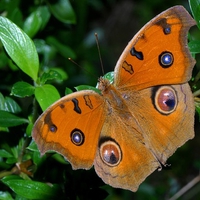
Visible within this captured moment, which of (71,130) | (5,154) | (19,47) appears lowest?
(5,154)

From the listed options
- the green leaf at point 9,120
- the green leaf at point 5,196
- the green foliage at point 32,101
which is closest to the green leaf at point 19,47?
the green foliage at point 32,101

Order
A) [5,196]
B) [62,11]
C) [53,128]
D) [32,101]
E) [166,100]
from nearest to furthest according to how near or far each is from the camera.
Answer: [53,128], [166,100], [5,196], [32,101], [62,11]

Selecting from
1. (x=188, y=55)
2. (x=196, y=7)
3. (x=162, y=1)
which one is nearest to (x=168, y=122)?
(x=188, y=55)

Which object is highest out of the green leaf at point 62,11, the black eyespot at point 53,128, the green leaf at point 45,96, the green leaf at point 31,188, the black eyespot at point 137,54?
the black eyespot at point 137,54

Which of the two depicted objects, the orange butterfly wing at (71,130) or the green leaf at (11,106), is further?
the green leaf at (11,106)

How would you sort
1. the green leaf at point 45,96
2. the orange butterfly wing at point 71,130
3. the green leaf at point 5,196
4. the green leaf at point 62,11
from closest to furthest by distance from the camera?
the orange butterfly wing at point 71,130 → the green leaf at point 45,96 → the green leaf at point 5,196 → the green leaf at point 62,11

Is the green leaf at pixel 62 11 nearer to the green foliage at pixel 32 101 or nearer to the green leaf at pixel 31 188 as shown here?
the green foliage at pixel 32 101

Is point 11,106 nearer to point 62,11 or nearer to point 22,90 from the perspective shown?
point 22,90

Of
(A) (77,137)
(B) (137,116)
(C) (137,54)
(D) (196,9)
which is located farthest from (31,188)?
(D) (196,9)

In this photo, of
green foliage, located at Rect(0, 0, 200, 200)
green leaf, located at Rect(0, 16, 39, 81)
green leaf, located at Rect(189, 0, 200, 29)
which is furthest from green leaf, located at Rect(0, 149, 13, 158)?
green leaf, located at Rect(189, 0, 200, 29)
